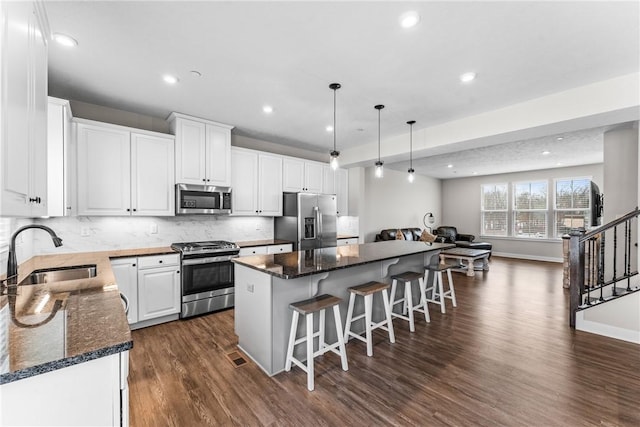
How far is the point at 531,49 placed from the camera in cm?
228

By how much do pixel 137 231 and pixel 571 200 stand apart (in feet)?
33.4

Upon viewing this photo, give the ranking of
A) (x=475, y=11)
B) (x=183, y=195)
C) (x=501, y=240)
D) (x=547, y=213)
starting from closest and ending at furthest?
1. (x=475, y=11)
2. (x=183, y=195)
3. (x=547, y=213)
4. (x=501, y=240)

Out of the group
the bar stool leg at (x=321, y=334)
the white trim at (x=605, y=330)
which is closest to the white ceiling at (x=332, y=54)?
the bar stool leg at (x=321, y=334)

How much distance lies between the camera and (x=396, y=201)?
8305 millimetres

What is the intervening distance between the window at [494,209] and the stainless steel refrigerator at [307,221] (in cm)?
656

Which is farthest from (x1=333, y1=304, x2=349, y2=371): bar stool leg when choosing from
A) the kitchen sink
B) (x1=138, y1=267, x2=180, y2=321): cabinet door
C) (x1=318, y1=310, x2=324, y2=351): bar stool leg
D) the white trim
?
the white trim

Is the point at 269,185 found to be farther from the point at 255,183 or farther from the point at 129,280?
the point at 129,280

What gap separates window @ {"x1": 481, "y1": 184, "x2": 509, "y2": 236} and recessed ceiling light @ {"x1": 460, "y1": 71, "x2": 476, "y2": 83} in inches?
295

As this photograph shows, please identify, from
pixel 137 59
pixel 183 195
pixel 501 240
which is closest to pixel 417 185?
pixel 501 240

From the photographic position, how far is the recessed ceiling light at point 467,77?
8.78 ft

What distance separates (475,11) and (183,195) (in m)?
3.61

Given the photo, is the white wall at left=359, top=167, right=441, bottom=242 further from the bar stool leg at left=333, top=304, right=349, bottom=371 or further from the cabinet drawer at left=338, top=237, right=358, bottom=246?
the bar stool leg at left=333, top=304, right=349, bottom=371

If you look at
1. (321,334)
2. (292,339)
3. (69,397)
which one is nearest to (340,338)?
(321,334)

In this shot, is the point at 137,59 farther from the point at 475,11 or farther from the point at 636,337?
the point at 636,337
